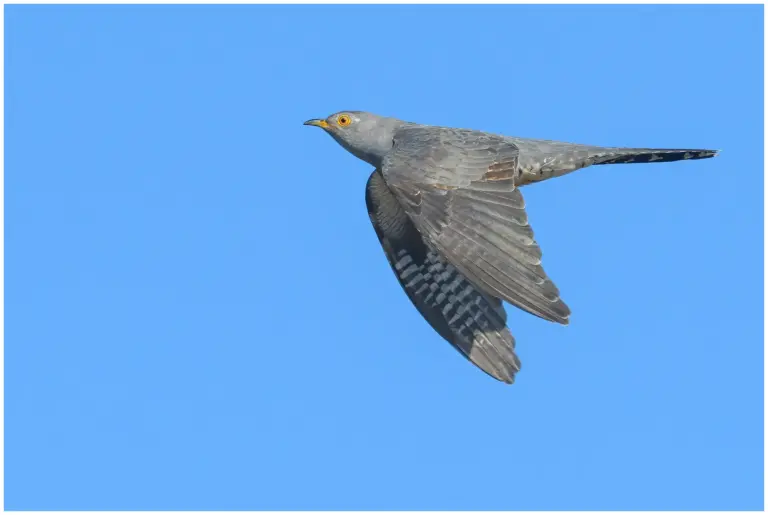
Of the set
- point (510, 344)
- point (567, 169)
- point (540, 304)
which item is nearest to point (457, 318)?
point (510, 344)

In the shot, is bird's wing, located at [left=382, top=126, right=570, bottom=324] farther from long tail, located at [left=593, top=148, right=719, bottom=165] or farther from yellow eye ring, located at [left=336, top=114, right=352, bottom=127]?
yellow eye ring, located at [left=336, top=114, right=352, bottom=127]

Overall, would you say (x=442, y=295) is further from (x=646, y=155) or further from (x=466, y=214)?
(x=646, y=155)

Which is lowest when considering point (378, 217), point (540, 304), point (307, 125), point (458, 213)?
point (540, 304)

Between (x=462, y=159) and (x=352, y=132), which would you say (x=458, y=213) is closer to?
(x=462, y=159)

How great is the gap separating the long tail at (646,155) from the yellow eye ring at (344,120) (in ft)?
6.99

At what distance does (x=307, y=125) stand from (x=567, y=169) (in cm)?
232

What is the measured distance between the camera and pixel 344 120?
1299 cm

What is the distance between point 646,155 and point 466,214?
7.19 feet

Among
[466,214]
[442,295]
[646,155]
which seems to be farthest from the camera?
[442,295]

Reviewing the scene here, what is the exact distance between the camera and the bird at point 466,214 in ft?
34.9

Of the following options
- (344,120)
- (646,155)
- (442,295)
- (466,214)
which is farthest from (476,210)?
(344,120)

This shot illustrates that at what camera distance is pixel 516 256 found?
10.7 meters

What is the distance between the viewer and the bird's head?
12.9 m

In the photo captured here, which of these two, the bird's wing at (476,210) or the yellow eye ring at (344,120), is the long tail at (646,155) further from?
the yellow eye ring at (344,120)
